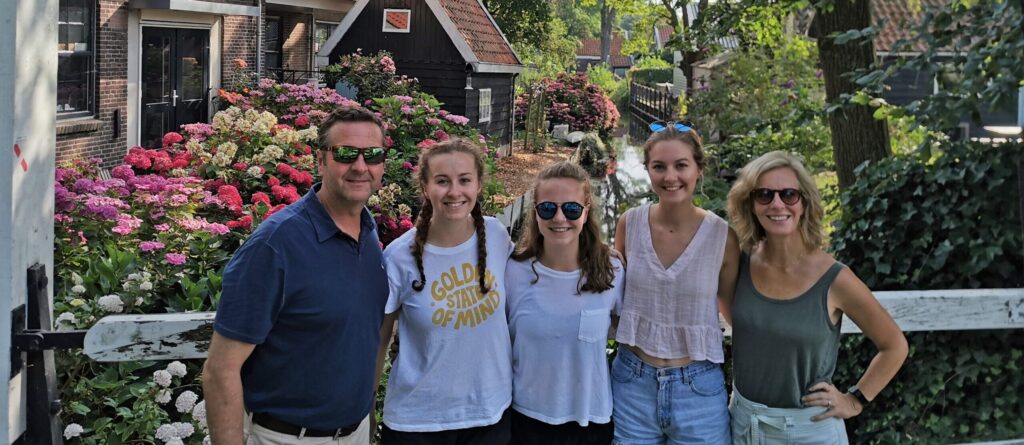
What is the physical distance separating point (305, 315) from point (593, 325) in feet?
2.87

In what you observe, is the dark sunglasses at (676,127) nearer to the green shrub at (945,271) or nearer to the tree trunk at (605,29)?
the green shrub at (945,271)

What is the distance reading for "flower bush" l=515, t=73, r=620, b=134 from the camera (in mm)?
36844

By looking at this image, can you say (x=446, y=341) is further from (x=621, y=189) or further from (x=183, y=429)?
(x=621, y=189)

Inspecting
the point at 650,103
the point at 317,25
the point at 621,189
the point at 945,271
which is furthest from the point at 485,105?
the point at 650,103

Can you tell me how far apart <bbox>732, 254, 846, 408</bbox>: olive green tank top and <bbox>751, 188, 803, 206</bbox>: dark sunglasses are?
0.23 metres

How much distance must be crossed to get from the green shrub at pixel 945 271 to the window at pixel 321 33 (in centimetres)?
2132

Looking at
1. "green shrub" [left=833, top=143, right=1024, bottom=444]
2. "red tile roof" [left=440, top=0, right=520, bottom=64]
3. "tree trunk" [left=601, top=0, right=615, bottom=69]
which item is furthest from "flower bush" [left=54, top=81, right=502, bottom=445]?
"tree trunk" [left=601, top=0, right=615, bottom=69]

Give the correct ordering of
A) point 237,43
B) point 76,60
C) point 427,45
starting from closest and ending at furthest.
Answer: point 76,60
point 237,43
point 427,45

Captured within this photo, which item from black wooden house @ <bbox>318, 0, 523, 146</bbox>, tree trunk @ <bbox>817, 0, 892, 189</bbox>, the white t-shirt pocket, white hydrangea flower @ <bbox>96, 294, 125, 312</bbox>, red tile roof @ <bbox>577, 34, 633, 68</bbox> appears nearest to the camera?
the white t-shirt pocket

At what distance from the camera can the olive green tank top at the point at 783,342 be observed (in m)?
3.00

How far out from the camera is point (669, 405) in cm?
309

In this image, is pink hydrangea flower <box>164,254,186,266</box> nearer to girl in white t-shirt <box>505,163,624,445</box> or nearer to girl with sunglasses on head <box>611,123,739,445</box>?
girl in white t-shirt <box>505,163,624,445</box>

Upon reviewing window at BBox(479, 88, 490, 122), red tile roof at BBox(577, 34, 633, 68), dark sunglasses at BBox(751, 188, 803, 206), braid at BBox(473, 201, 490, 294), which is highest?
red tile roof at BBox(577, 34, 633, 68)

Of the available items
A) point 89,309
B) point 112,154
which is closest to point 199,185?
point 89,309
